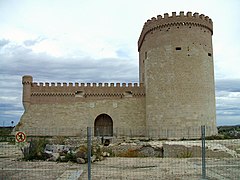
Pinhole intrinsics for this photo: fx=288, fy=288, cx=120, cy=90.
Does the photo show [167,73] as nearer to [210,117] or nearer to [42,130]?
[210,117]

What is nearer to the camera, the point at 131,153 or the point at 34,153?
the point at 34,153

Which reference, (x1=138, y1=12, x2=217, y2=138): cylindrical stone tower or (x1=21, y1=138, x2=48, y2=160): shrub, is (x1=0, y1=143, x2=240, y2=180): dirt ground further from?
(x1=138, y1=12, x2=217, y2=138): cylindrical stone tower

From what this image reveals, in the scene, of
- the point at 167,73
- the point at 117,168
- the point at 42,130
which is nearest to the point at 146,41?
the point at 167,73

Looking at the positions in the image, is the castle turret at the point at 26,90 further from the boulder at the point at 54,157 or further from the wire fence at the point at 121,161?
the boulder at the point at 54,157

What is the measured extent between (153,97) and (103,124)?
5.96 metres

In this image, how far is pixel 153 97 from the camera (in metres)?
23.9

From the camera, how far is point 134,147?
15.2 metres

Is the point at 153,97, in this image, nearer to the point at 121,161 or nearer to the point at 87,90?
the point at 87,90

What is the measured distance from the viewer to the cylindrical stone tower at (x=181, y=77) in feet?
74.2

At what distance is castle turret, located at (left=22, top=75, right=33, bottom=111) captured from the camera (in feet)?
83.8

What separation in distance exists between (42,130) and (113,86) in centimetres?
748

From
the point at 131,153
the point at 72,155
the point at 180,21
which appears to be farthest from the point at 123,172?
the point at 180,21

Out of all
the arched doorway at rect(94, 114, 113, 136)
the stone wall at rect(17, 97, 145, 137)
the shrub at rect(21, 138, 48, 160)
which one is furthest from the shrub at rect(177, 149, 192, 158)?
the arched doorway at rect(94, 114, 113, 136)

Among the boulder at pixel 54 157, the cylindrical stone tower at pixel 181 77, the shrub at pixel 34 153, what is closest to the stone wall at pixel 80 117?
the cylindrical stone tower at pixel 181 77
